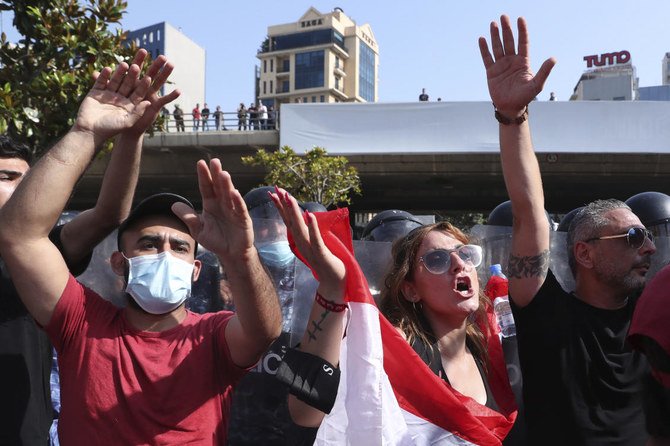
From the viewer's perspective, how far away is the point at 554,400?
9.22ft

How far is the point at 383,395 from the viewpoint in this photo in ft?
8.32

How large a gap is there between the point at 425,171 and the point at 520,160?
80.9 feet

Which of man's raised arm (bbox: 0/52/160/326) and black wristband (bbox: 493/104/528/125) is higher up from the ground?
black wristband (bbox: 493/104/528/125)

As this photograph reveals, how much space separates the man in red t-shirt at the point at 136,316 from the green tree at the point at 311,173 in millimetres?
19052

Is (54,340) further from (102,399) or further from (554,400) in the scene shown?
(554,400)

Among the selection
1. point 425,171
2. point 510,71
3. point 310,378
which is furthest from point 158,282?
point 425,171

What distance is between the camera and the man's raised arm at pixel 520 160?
285 centimetres

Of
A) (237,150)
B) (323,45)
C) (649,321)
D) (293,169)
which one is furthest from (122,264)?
(323,45)

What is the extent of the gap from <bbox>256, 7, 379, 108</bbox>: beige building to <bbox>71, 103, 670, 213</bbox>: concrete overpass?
69750 mm

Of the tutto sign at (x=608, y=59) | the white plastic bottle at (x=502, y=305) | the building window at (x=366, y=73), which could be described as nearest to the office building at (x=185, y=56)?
the building window at (x=366, y=73)

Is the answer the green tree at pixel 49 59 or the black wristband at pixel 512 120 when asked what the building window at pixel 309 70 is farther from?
the black wristband at pixel 512 120

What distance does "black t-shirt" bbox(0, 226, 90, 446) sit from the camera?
2668 millimetres

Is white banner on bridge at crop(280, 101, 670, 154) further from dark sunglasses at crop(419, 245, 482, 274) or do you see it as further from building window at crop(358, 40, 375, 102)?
building window at crop(358, 40, 375, 102)

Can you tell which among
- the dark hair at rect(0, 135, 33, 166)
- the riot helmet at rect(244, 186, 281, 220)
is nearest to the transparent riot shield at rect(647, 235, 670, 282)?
the riot helmet at rect(244, 186, 281, 220)
